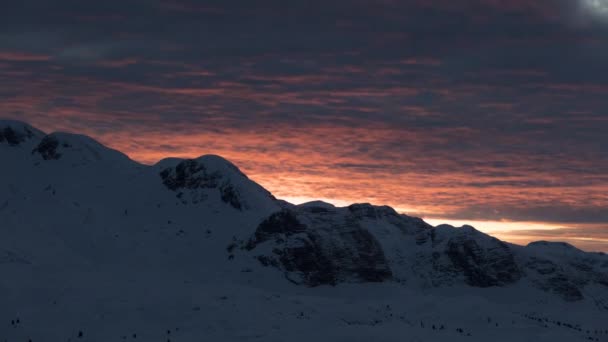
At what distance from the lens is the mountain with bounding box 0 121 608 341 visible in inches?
2061

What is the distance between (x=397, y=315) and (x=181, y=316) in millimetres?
24984

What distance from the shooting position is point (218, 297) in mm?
63250

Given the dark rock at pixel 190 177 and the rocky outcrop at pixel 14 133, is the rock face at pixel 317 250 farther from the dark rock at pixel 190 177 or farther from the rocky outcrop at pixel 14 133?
the rocky outcrop at pixel 14 133

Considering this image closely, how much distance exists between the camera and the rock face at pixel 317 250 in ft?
299

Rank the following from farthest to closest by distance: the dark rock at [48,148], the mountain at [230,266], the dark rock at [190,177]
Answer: the dark rock at [48,148] → the dark rock at [190,177] → the mountain at [230,266]

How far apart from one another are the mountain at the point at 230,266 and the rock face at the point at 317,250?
0.64 ft

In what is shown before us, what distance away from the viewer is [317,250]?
94000 mm

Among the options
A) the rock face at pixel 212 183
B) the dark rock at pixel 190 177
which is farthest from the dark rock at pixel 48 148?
the dark rock at pixel 190 177

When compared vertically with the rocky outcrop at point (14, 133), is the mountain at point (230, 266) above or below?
below

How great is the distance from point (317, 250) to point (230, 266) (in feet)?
40.7

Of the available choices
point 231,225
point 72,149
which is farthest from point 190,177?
point 72,149

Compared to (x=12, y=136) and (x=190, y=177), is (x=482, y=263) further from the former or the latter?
(x=12, y=136)

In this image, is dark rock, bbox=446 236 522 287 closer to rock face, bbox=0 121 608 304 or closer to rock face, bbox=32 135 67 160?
rock face, bbox=0 121 608 304

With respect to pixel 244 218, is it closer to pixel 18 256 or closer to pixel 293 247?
pixel 293 247
